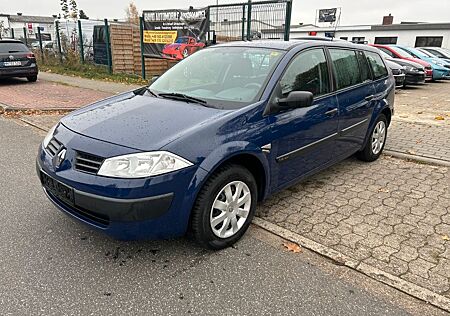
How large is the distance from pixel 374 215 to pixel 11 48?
42.4 feet

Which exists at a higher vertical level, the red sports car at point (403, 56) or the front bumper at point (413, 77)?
the red sports car at point (403, 56)

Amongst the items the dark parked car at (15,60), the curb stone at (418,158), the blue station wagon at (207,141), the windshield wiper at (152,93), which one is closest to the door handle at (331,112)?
the blue station wagon at (207,141)

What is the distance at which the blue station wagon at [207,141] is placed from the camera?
2475 millimetres

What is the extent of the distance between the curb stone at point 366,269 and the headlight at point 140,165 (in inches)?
50.3

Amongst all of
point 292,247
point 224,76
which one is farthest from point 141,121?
point 292,247

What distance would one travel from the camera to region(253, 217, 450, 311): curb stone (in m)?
2.43

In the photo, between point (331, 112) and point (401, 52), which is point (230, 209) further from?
point (401, 52)

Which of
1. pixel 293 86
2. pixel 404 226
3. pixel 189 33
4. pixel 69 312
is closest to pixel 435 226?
pixel 404 226

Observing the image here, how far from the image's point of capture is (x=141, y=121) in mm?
2867

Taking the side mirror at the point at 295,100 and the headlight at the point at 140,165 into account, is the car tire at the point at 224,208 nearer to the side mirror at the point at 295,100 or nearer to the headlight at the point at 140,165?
the headlight at the point at 140,165

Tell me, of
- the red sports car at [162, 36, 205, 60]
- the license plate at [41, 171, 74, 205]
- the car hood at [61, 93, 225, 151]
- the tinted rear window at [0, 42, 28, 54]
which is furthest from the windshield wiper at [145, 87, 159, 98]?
the tinted rear window at [0, 42, 28, 54]

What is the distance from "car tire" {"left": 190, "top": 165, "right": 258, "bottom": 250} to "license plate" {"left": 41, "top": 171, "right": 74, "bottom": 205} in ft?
3.02

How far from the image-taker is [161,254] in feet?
9.42

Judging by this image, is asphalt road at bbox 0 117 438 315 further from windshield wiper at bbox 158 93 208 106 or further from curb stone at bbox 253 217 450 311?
windshield wiper at bbox 158 93 208 106
